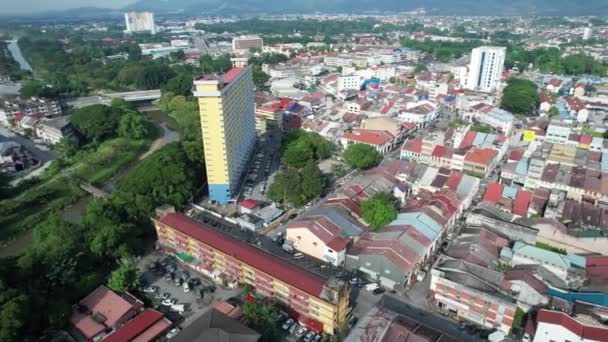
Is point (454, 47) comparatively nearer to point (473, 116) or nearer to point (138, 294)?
point (473, 116)

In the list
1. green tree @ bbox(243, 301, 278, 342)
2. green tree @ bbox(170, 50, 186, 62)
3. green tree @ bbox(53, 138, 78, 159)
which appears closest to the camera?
green tree @ bbox(243, 301, 278, 342)

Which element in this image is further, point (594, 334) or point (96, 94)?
point (96, 94)

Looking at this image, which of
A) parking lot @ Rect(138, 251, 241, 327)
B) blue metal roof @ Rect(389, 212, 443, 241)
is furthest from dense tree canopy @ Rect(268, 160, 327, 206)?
parking lot @ Rect(138, 251, 241, 327)

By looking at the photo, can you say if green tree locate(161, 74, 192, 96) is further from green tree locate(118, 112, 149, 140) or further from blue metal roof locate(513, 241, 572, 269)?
blue metal roof locate(513, 241, 572, 269)

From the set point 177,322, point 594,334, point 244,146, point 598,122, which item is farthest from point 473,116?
point 177,322

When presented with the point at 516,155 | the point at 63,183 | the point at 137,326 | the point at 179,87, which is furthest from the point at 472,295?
the point at 179,87

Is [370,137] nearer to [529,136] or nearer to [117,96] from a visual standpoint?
[529,136]
